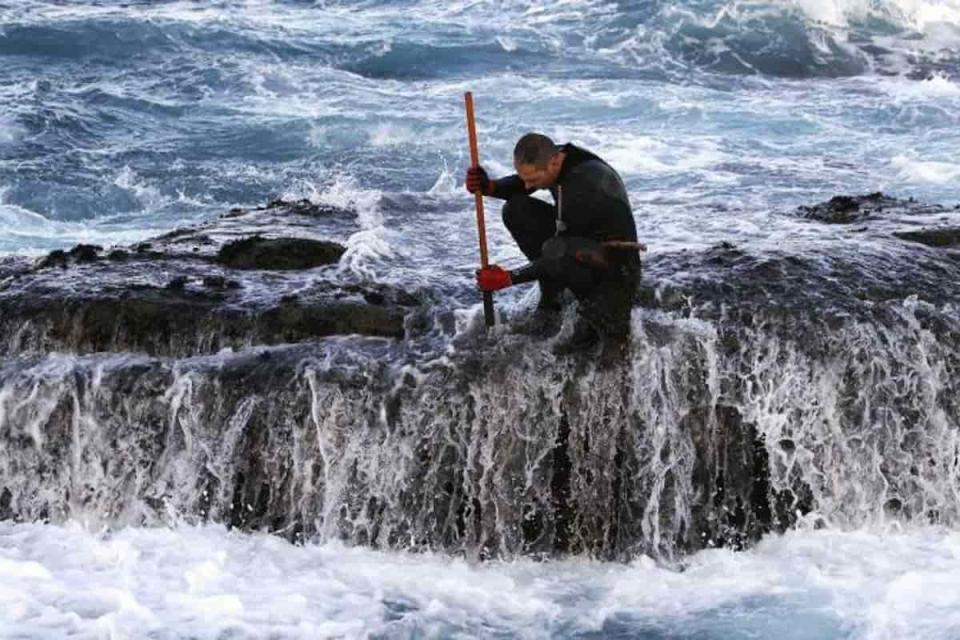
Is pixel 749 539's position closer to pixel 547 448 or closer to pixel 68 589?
pixel 547 448

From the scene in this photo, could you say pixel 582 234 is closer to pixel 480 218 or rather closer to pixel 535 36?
pixel 480 218

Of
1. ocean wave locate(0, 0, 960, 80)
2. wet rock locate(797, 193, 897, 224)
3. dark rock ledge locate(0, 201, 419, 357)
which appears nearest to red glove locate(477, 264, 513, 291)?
dark rock ledge locate(0, 201, 419, 357)

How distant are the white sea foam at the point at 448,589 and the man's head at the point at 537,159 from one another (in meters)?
Result: 2.33

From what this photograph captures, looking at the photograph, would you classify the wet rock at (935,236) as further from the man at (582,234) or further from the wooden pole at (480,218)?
the wooden pole at (480,218)

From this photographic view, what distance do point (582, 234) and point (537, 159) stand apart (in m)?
0.52

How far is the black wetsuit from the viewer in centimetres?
775

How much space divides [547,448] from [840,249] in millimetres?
3002

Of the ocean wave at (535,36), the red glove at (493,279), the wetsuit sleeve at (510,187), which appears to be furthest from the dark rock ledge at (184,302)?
the ocean wave at (535,36)

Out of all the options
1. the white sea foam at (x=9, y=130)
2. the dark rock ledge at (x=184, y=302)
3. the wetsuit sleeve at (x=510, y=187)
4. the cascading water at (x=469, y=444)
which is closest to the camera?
the cascading water at (x=469, y=444)

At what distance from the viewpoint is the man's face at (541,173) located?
7.73 m

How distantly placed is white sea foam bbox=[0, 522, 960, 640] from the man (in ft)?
5.34

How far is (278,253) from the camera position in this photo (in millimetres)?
10062

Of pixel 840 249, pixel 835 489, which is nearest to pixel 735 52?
pixel 840 249

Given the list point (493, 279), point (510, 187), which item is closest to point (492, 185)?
point (510, 187)
